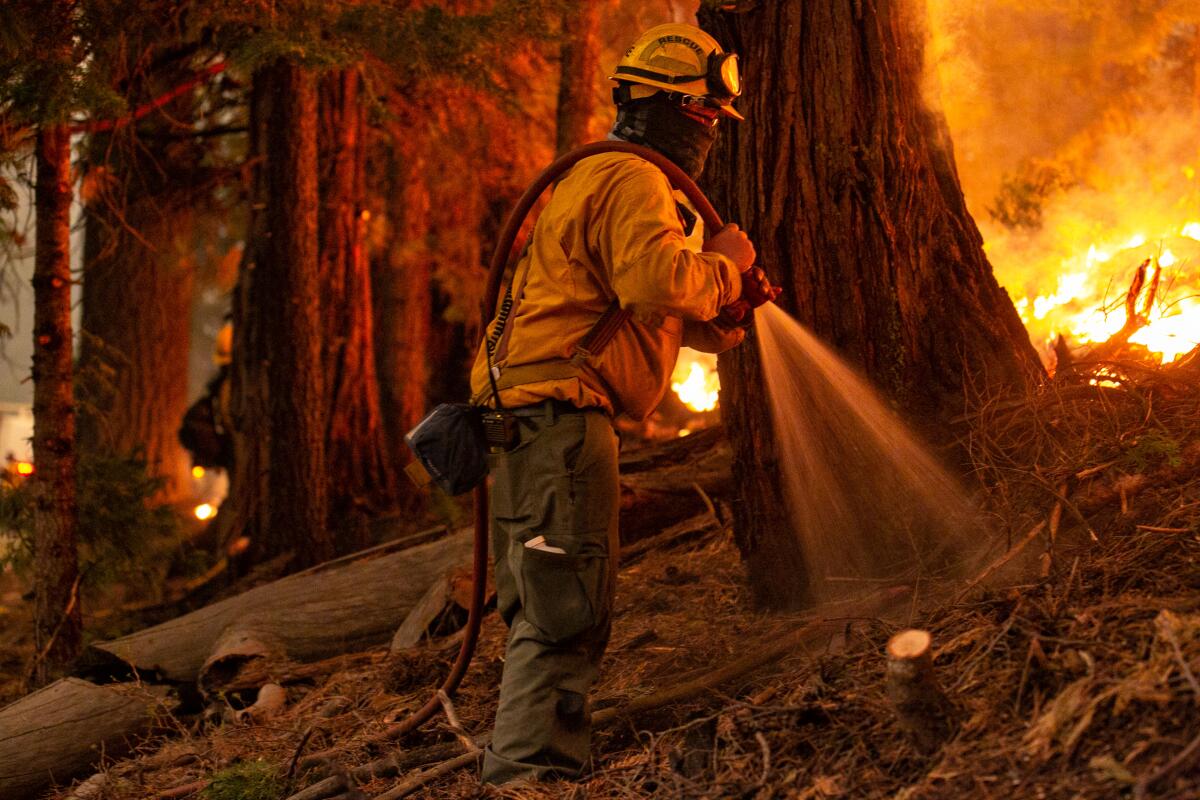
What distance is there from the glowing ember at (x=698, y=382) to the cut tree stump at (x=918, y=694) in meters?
8.73

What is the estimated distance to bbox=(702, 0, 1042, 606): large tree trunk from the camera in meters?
4.73

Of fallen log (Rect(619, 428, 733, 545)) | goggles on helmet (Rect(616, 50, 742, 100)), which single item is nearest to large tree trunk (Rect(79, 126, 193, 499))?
fallen log (Rect(619, 428, 733, 545))

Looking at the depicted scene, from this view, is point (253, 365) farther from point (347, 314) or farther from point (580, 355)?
point (580, 355)

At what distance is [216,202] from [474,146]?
266cm

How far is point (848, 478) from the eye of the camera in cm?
474

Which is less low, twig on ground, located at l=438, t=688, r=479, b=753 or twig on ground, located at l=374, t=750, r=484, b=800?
twig on ground, located at l=438, t=688, r=479, b=753

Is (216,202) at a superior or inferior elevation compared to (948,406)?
superior

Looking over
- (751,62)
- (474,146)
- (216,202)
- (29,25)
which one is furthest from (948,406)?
(216,202)

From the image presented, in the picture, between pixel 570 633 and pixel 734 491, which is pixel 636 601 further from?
pixel 570 633

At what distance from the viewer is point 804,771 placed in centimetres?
329

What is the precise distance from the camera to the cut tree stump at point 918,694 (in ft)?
9.74

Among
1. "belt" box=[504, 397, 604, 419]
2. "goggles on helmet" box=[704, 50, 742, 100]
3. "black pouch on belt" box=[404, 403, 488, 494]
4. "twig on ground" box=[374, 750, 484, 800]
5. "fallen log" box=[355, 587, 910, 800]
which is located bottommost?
"twig on ground" box=[374, 750, 484, 800]

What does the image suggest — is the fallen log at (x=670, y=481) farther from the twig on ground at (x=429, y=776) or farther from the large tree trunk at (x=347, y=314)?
the large tree trunk at (x=347, y=314)

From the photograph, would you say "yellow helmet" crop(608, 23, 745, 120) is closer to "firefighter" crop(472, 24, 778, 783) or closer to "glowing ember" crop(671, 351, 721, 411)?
"firefighter" crop(472, 24, 778, 783)
